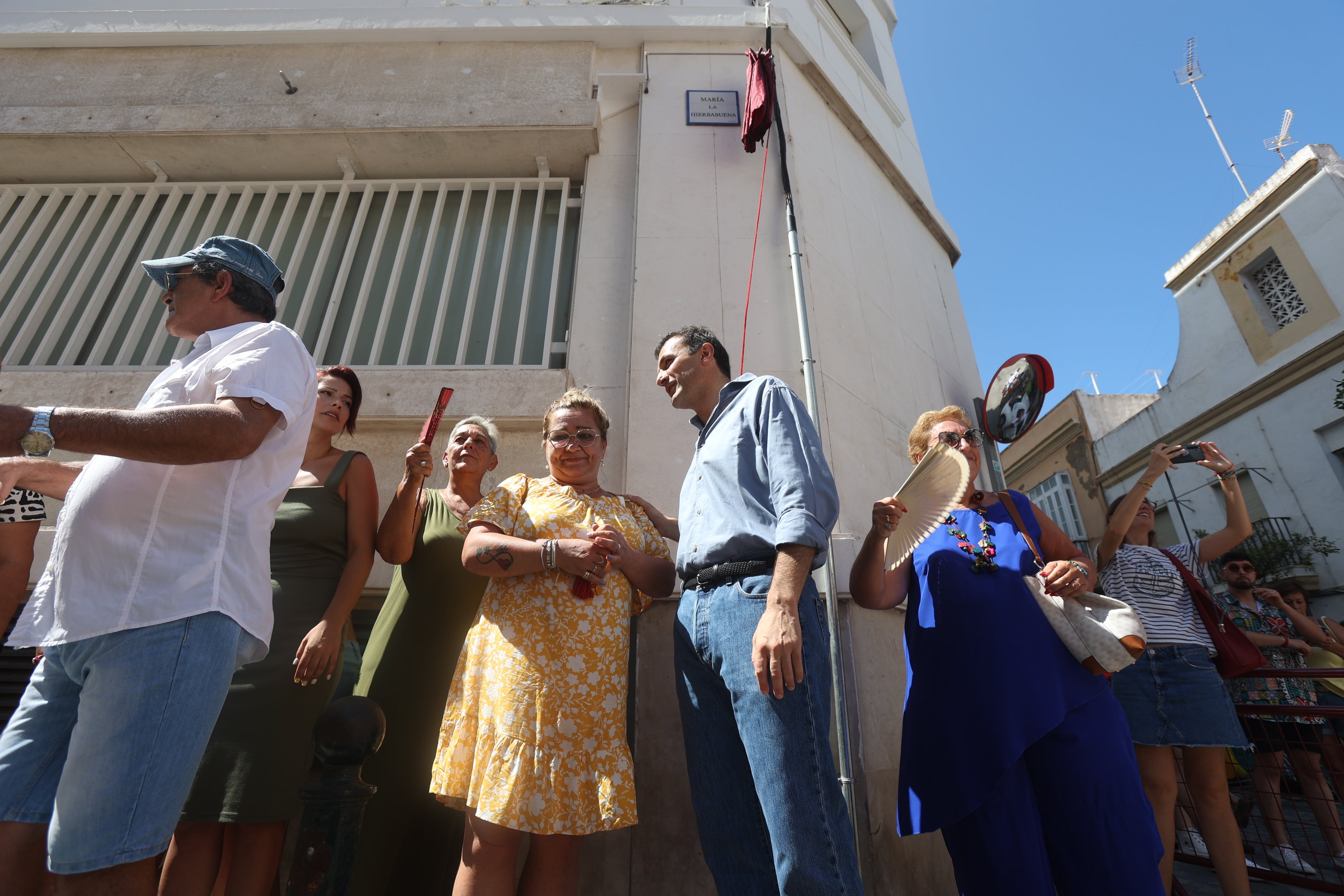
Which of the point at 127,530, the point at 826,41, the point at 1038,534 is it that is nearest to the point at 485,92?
the point at 826,41

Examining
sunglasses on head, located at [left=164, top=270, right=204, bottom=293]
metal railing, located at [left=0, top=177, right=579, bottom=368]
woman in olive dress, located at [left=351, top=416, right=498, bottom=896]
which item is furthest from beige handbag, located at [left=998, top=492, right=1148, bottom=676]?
metal railing, located at [left=0, top=177, right=579, bottom=368]

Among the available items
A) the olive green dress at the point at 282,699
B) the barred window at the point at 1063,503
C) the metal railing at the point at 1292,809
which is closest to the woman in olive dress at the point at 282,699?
the olive green dress at the point at 282,699

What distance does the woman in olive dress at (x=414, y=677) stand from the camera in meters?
2.15

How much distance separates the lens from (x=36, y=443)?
1.21m

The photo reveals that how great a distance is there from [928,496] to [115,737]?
6.54 ft

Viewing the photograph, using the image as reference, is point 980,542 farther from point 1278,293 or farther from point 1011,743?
point 1278,293

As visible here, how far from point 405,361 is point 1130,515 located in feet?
14.0

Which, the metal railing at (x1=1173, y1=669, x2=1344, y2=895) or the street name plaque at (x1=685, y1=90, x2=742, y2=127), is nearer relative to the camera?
the metal railing at (x1=1173, y1=669, x2=1344, y2=895)

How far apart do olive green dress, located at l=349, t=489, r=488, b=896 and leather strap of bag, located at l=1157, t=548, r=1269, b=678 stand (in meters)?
3.32

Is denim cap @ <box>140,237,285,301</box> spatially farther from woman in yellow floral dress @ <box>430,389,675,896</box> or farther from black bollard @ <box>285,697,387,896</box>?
black bollard @ <box>285,697,387,896</box>

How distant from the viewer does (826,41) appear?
6090 mm

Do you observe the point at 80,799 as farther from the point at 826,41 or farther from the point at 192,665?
the point at 826,41

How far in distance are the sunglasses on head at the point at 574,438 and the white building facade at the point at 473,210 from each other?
3.37ft

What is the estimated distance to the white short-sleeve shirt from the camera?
4.42ft
